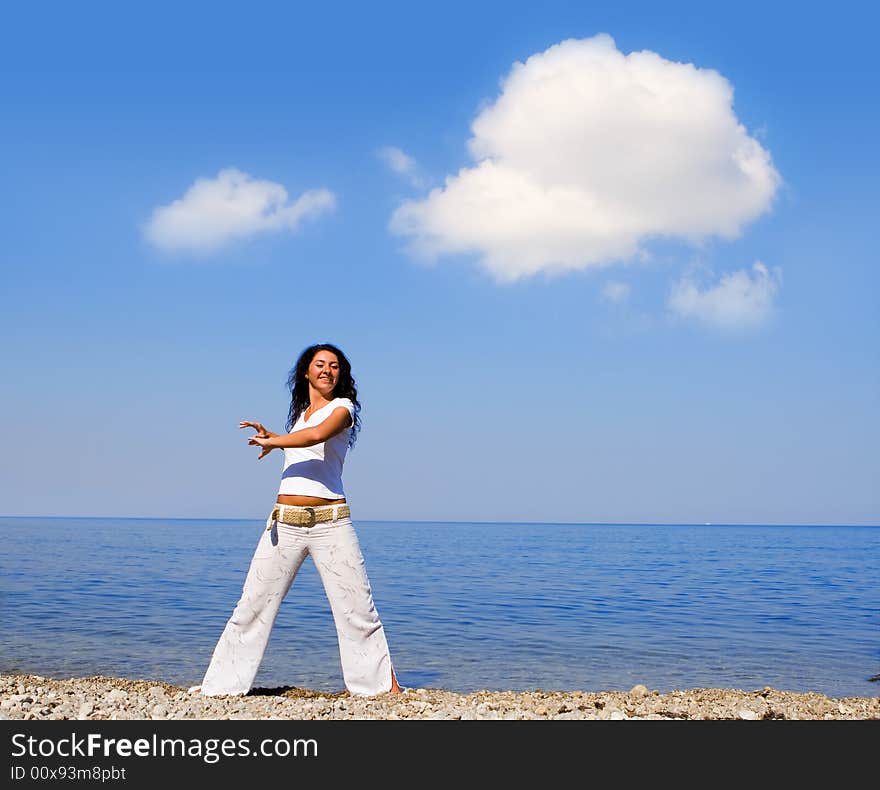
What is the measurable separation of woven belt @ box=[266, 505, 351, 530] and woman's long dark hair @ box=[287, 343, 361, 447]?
0.57 metres

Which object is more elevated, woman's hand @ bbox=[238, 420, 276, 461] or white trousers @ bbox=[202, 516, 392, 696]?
woman's hand @ bbox=[238, 420, 276, 461]

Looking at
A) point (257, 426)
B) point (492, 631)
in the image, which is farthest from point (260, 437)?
point (492, 631)

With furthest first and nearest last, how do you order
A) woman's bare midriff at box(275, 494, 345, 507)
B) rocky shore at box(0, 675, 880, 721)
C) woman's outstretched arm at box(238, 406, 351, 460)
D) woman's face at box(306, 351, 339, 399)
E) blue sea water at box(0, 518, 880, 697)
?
blue sea water at box(0, 518, 880, 697) → woman's face at box(306, 351, 339, 399) → woman's bare midriff at box(275, 494, 345, 507) → woman's outstretched arm at box(238, 406, 351, 460) → rocky shore at box(0, 675, 880, 721)

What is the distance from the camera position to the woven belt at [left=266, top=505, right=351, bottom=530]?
623 centimetres

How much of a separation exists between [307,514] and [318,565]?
0.43m

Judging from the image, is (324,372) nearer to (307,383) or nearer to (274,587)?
(307,383)

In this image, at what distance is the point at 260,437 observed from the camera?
235 inches

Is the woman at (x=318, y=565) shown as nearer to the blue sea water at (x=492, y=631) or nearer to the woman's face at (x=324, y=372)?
the woman's face at (x=324, y=372)

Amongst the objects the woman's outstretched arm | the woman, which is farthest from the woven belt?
the woman's outstretched arm

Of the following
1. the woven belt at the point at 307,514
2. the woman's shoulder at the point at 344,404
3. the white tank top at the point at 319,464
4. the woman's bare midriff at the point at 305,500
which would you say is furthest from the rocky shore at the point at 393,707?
the woman's shoulder at the point at 344,404

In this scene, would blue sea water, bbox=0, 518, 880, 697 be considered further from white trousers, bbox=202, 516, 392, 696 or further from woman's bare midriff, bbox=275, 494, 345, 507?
woman's bare midriff, bbox=275, 494, 345, 507

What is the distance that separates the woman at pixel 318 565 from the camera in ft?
20.5

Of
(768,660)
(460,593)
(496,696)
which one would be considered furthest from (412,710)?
(460,593)
